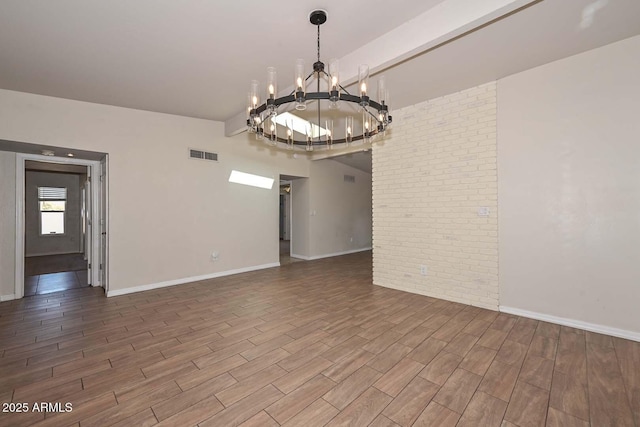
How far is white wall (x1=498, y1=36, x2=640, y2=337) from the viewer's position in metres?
2.57

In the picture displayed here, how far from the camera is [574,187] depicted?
284cm

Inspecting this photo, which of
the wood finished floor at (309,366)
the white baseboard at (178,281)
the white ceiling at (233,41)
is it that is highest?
the white ceiling at (233,41)

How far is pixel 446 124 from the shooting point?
3715mm

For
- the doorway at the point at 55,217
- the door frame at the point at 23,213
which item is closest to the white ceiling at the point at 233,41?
the door frame at the point at 23,213

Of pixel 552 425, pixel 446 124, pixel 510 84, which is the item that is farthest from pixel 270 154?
pixel 552 425

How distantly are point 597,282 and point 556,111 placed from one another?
1.87m

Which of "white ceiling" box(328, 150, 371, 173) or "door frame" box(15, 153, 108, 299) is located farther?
"white ceiling" box(328, 150, 371, 173)

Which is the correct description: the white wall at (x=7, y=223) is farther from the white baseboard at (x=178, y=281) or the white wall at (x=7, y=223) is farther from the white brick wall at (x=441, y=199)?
the white brick wall at (x=441, y=199)

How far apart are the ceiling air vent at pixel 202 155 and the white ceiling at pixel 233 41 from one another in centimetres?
136

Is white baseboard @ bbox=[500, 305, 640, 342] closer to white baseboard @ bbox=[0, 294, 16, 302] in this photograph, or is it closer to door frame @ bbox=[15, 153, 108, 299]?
door frame @ bbox=[15, 153, 108, 299]

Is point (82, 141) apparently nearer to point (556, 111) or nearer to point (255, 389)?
point (255, 389)

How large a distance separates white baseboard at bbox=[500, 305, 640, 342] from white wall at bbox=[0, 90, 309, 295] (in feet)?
14.9

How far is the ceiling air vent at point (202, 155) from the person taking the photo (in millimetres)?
4772

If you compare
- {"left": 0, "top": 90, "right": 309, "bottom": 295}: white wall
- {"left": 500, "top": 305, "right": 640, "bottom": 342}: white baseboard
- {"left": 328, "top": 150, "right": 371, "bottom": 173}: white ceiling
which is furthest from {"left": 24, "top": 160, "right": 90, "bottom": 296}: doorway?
{"left": 500, "top": 305, "right": 640, "bottom": 342}: white baseboard
